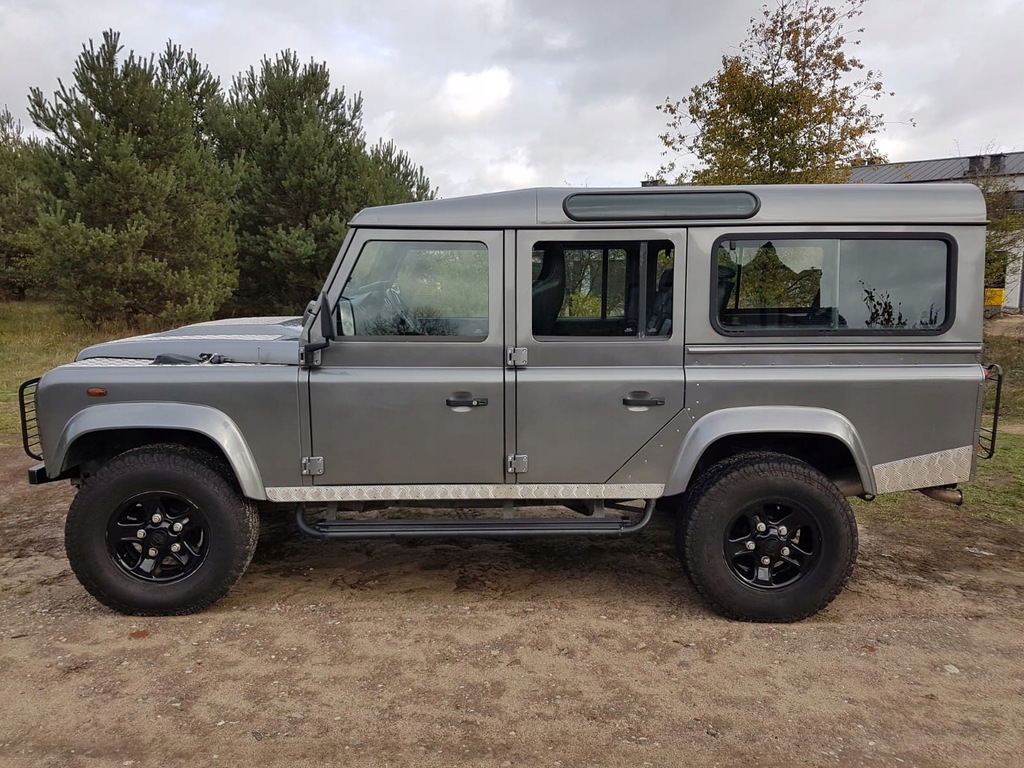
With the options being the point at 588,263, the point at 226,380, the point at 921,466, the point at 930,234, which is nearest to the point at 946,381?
the point at 921,466

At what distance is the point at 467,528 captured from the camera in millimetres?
3688

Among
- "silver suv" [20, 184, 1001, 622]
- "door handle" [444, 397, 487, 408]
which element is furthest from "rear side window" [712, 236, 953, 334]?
Answer: "door handle" [444, 397, 487, 408]

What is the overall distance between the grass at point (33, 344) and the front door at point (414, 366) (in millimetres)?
7484

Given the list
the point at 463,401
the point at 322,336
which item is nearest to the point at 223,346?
the point at 322,336

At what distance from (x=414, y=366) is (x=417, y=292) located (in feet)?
1.26

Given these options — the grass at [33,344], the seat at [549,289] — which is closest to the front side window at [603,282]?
the seat at [549,289]

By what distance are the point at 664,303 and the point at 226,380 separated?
2274 mm

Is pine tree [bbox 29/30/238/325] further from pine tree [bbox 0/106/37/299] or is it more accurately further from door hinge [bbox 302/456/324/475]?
door hinge [bbox 302/456/324/475]

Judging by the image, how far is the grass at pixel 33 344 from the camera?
38.4ft

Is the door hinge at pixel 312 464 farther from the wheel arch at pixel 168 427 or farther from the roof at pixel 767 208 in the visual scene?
the roof at pixel 767 208

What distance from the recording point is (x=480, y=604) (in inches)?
152

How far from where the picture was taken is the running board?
368cm

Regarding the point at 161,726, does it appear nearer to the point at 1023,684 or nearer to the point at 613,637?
the point at 613,637

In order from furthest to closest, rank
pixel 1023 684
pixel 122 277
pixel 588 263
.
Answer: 1. pixel 122 277
2. pixel 588 263
3. pixel 1023 684
